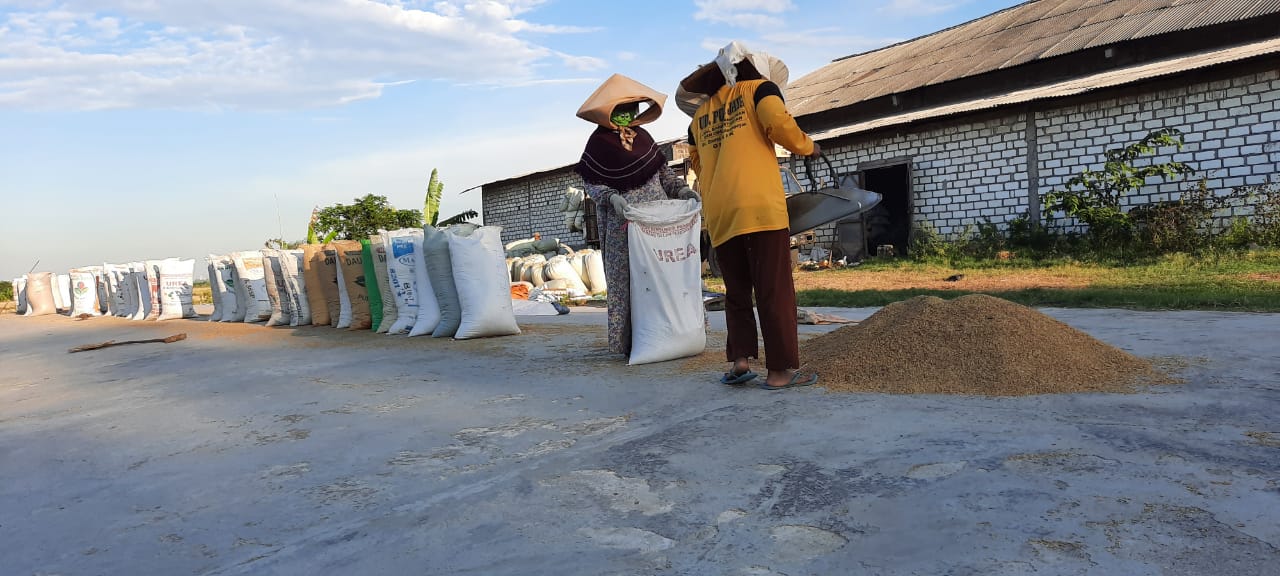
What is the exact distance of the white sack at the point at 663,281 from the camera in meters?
4.03

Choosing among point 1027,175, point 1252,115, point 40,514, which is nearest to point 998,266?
point 1027,175

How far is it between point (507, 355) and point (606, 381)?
1.33 m

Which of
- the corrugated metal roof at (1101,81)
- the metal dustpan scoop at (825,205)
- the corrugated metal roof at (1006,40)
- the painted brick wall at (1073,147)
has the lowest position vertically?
the metal dustpan scoop at (825,205)

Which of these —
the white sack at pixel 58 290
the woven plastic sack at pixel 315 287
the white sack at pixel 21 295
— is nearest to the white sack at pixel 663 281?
the woven plastic sack at pixel 315 287

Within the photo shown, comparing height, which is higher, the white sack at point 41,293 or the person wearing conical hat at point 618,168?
the person wearing conical hat at point 618,168

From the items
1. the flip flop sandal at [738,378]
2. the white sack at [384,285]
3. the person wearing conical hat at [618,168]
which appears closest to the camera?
the flip flop sandal at [738,378]

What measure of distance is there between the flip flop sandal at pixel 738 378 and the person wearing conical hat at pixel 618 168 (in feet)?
3.58

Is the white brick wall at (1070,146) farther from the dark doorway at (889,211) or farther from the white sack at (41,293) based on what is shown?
the white sack at (41,293)

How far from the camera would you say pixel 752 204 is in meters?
3.17

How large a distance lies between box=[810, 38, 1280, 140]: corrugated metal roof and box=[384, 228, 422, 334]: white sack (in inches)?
339

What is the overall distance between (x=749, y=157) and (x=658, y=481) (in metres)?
1.61

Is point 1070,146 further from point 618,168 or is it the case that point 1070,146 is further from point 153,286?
point 153,286

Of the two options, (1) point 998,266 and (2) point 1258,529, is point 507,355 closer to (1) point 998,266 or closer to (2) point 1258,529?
(2) point 1258,529

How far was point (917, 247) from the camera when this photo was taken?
40.6 ft
